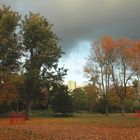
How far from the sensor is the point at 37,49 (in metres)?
66.9

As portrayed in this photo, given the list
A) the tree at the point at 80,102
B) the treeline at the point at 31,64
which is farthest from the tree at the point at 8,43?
the tree at the point at 80,102

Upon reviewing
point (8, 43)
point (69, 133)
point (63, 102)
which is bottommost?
point (69, 133)

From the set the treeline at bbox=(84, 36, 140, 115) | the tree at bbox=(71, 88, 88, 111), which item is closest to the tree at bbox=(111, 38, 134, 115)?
the treeline at bbox=(84, 36, 140, 115)

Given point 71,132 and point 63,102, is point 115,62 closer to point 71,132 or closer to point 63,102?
point 63,102

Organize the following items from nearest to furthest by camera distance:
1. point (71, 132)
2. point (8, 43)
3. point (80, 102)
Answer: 1. point (71, 132)
2. point (8, 43)
3. point (80, 102)

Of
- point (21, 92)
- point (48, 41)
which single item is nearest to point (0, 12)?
point (48, 41)

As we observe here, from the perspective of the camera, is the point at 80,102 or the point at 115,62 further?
the point at 80,102

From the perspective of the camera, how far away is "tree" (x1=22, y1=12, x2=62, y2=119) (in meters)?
65.3

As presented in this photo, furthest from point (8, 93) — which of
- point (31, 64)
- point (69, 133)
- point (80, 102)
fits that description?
point (80, 102)

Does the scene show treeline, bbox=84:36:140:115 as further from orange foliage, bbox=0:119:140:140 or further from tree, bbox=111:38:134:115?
orange foliage, bbox=0:119:140:140

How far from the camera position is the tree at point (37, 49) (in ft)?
214

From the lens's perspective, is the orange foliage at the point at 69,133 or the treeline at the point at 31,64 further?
the treeline at the point at 31,64

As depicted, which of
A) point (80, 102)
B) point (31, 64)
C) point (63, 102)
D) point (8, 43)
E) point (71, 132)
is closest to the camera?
point (71, 132)

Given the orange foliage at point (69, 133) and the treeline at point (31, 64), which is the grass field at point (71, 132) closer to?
the orange foliage at point (69, 133)
